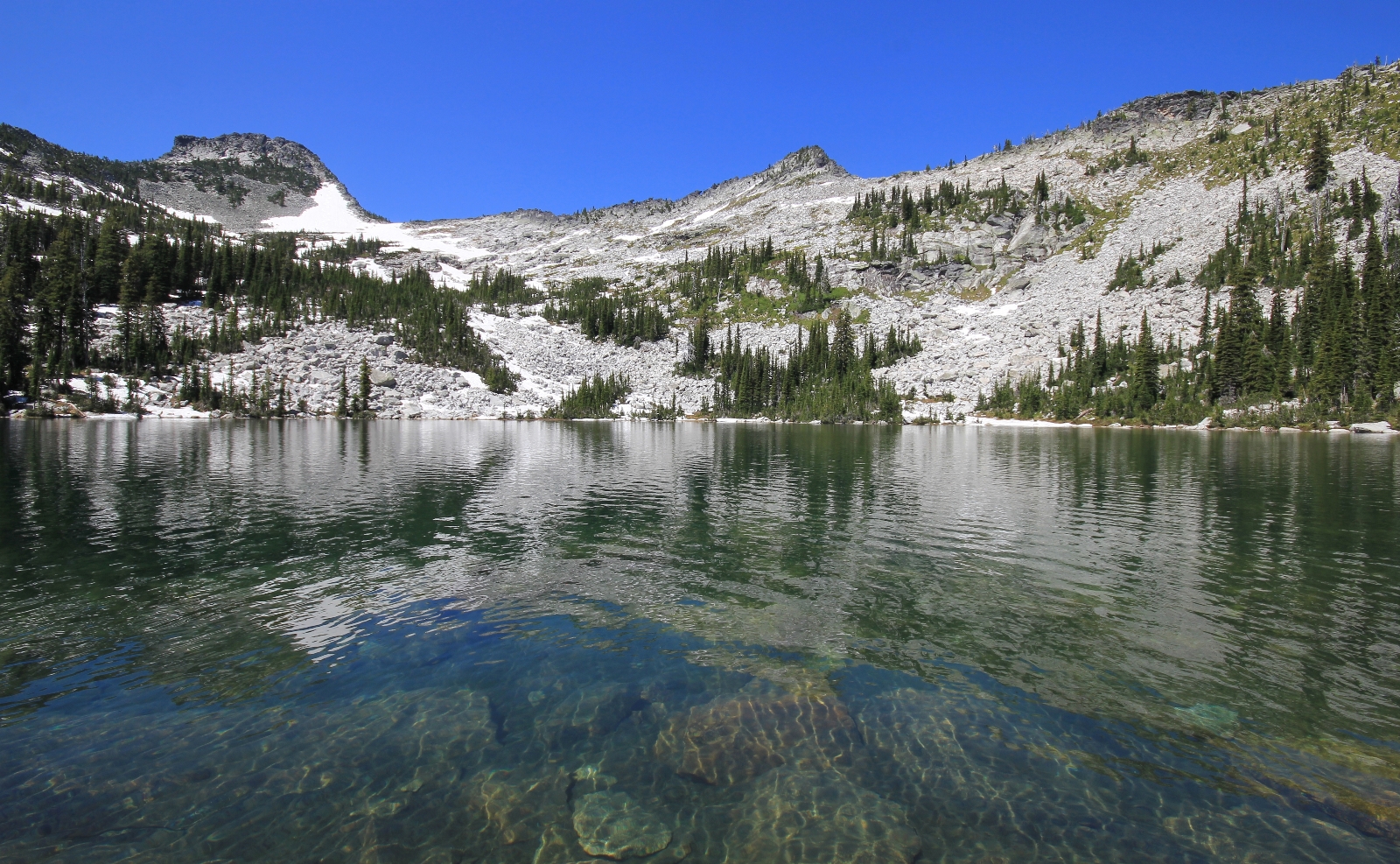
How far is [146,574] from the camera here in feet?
68.6

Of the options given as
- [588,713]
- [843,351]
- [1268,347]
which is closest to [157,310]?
[843,351]

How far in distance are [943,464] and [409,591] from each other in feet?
166

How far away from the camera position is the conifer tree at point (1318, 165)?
171000 millimetres

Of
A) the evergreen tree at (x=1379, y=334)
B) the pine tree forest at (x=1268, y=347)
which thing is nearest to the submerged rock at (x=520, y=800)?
the pine tree forest at (x=1268, y=347)

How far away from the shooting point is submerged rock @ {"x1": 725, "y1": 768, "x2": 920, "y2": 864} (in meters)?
8.80

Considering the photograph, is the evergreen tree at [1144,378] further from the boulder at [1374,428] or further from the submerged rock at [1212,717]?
the submerged rock at [1212,717]

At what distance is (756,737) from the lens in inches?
464

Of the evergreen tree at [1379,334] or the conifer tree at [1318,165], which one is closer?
the evergreen tree at [1379,334]

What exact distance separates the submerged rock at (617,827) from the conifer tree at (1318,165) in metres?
250

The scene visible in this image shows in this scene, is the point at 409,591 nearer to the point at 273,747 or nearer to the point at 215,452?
the point at 273,747

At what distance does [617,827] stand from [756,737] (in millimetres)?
3431

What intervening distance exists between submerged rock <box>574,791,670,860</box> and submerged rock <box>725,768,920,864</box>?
115cm

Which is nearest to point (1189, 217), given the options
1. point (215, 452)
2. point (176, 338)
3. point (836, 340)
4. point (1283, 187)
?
point (1283, 187)

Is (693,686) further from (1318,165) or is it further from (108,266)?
(1318,165)
